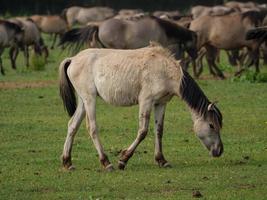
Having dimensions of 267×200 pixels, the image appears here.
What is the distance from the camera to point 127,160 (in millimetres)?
12562

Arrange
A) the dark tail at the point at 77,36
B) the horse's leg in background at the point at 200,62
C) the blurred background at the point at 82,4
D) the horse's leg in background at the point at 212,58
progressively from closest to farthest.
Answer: the dark tail at the point at 77,36 → the horse's leg in background at the point at 212,58 → the horse's leg in background at the point at 200,62 → the blurred background at the point at 82,4

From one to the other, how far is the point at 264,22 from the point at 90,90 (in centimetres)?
1327

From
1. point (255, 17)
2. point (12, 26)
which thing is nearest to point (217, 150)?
point (255, 17)

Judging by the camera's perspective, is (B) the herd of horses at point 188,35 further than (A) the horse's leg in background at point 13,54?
No

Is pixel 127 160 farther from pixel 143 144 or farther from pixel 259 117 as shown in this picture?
pixel 259 117

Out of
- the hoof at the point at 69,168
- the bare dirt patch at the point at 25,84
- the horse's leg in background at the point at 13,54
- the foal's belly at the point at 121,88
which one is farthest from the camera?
the horse's leg in background at the point at 13,54

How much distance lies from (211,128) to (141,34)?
13.5 meters

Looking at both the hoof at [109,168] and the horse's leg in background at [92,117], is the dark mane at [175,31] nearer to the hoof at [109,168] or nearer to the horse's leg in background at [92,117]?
the horse's leg in background at [92,117]

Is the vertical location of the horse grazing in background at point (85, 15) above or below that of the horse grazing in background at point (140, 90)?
below

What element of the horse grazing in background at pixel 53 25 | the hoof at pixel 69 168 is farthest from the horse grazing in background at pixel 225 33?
the horse grazing in background at pixel 53 25

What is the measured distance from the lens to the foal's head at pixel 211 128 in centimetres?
1270

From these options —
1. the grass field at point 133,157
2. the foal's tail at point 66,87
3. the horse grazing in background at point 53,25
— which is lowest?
the horse grazing in background at point 53,25

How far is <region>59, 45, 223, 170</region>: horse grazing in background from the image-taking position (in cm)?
1262

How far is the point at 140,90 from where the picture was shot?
1270cm
